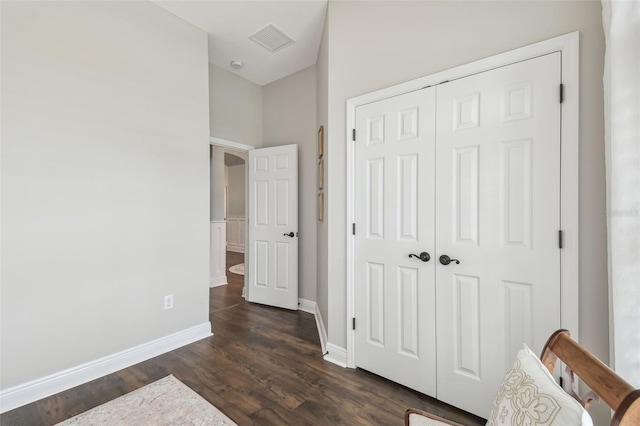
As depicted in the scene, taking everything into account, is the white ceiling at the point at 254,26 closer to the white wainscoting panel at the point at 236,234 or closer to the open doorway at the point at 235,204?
the open doorway at the point at 235,204

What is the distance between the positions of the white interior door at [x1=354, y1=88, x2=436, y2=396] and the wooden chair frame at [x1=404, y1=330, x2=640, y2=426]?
888 mm

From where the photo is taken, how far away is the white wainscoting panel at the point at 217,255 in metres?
4.48

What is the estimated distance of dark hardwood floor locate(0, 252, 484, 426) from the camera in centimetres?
167

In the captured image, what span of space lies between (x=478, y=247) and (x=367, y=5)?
1.91 m

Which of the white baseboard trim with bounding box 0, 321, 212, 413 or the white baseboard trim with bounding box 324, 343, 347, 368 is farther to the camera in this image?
the white baseboard trim with bounding box 324, 343, 347, 368

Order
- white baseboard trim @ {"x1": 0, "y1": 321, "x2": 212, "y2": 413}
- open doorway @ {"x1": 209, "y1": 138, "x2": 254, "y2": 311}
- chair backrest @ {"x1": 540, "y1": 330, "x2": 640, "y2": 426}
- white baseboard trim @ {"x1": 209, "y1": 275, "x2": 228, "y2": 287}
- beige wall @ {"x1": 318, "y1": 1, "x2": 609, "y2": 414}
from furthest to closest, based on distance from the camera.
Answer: white baseboard trim @ {"x1": 209, "y1": 275, "x2": 228, "y2": 287}
open doorway @ {"x1": 209, "y1": 138, "x2": 254, "y2": 311}
white baseboard trim @ {"x1": 0, "y1": 321, "x2": 212, "y2": 413}
beige wall @ {"x1": 318, "y1": 1, "x2": 609, "y2": 414}
chair backrest @ {"x1": 540, "y1": 330, "x2": 640, "y2": 426}

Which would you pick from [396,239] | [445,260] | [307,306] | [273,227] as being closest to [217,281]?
[273,227]

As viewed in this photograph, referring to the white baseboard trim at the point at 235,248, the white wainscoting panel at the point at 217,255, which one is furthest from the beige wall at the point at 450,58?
the white baseboard trim at the point at 235,248

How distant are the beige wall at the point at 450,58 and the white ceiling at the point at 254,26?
40cm

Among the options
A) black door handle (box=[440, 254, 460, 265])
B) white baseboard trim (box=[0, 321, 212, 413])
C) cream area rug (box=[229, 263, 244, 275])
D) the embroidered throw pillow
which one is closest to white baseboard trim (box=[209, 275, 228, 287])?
cream area rug (box=[229, 263, 244, 275])

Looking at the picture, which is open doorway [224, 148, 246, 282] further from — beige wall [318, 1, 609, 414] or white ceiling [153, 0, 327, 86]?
beige wall [318, 1, 609, 414]

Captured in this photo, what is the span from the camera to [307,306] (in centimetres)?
352

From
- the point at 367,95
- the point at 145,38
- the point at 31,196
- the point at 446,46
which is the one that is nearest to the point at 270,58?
the point at 145,38

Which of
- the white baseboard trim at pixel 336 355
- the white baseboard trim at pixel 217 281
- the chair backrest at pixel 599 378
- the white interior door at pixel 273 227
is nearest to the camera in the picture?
the chair backrest at pixel 599 378
